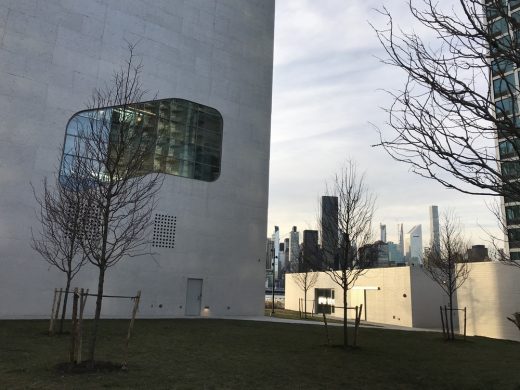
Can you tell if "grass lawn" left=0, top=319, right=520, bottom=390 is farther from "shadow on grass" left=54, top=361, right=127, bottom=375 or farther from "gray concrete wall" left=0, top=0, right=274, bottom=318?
"gray concrete wall" left=0, top=0, right=274, bottom=318

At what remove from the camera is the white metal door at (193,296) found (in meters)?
25.2

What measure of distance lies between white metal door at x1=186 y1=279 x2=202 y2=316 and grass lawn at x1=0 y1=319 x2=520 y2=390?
9642 millimetres

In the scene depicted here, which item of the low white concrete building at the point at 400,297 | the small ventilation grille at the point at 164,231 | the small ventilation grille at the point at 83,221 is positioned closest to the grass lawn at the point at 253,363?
the small ventilation grille at the point at 83,221

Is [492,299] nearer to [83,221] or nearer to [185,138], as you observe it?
[185,138]

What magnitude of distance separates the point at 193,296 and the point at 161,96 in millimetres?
12551

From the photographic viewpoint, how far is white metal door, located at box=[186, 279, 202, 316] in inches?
993

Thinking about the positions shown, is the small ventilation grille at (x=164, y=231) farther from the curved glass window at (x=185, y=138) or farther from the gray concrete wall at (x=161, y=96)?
the curved glass window at (x=185, y=138)

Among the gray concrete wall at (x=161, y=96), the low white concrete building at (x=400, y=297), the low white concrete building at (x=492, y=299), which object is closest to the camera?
the gray concrete wall at (x=161, y=96)

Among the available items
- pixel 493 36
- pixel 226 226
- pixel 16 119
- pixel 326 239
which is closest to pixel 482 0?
pixel 493 36

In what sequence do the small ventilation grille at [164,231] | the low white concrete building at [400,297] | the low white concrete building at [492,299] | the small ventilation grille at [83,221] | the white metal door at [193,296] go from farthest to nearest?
the low white concrete building at [400,297]
the white metal door at [193,296]
the small ventilation grille at [164,231]
the low white concrete building at [492,299]
the small ventilation grille at [83,221]

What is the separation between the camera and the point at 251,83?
30.2m

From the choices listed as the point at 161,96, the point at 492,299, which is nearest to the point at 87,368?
the point at 161,96

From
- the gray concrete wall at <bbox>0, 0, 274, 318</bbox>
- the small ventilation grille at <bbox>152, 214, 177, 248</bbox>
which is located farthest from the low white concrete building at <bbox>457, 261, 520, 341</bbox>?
the small ventilation grille at <bbox>152, 214, 177, 248</bbox>

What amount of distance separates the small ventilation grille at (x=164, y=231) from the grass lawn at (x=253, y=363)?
360 inches
